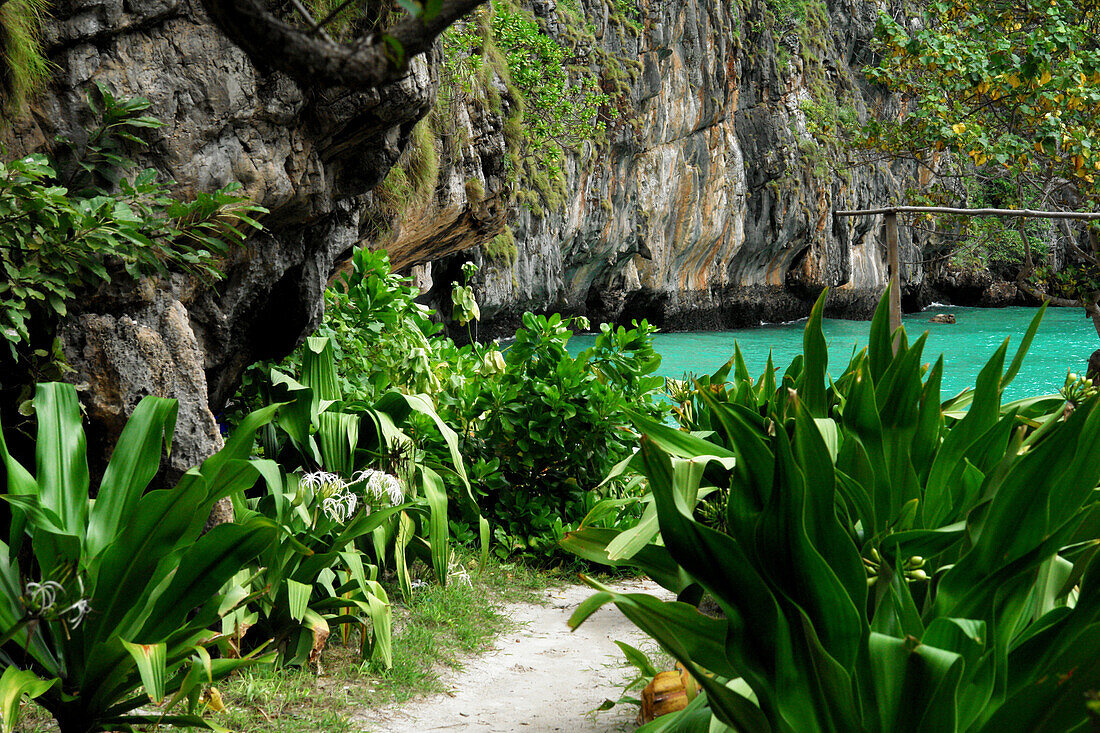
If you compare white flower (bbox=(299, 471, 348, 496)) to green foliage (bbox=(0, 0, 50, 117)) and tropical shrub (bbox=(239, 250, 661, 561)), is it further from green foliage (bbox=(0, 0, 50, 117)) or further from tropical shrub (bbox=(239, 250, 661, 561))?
green foliage (bbox=(0, 0, 50, 117))

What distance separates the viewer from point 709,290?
21.9 m

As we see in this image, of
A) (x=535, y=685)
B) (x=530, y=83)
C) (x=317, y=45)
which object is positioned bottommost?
(x=535, y=685)

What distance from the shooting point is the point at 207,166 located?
3295 millimetres

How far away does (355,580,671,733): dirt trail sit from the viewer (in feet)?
8.62

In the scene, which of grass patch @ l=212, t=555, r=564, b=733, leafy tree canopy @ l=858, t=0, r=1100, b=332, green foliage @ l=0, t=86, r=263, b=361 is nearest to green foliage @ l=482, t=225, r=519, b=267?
leafy tree canopy @ l=858, t=0, r=1100, b=332

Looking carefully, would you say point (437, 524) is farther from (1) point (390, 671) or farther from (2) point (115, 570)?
(2) point (115, 570)

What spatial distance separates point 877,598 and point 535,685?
171 cm

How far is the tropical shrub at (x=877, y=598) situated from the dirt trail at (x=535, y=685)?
2.81ft

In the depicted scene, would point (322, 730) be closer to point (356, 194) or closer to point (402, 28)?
point (402, 28)

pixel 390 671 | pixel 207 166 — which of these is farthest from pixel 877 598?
pixel 207 166

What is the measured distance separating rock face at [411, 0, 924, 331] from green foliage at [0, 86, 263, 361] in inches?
434

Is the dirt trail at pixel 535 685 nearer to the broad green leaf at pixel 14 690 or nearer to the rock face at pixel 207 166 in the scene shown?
the broad green leaf at pixel 14 690

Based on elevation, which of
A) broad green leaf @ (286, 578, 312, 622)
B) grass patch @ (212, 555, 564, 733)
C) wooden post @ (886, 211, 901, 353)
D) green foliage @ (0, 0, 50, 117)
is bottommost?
grass patch @ (212, 555, 564, 733)

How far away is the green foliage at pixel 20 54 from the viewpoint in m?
2.68
